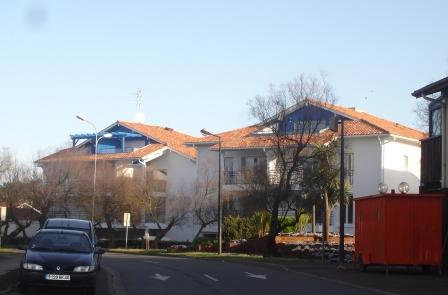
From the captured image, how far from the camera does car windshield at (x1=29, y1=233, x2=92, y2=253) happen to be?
57.9 feet

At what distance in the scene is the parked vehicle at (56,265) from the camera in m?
16.4

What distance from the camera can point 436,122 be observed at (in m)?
29.1

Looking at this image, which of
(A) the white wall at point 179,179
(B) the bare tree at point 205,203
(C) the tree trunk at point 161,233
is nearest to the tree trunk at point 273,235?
(B) the bare tree at point 205,203

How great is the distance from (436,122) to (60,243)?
1684cm

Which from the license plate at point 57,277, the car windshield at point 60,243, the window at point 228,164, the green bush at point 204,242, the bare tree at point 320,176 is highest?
→ the window at point 228,164

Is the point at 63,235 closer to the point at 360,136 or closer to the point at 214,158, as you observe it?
the point at 360,136

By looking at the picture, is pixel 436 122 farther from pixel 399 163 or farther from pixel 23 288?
pixel 399 163

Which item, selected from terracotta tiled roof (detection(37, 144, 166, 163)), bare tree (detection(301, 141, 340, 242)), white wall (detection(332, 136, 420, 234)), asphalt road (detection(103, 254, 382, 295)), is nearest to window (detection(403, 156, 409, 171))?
white wall (detection(332, 136, 420, 234))

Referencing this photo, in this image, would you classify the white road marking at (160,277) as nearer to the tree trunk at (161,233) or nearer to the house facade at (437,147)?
the house facade at (437,147)

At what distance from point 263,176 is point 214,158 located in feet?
43.3

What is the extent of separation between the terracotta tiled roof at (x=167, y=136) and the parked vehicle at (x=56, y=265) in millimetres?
44884

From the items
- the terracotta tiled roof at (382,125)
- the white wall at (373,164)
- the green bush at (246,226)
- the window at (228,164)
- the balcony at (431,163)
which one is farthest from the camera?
the window at (228,164)

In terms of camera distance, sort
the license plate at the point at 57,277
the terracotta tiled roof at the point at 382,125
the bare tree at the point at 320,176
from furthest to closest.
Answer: the terracotta tiled roof at the point at 382,125
the bare tree at the point at 320,176
the license plate at the point at 57,277

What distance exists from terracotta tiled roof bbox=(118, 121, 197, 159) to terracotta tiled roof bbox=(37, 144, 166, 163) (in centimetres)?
94
